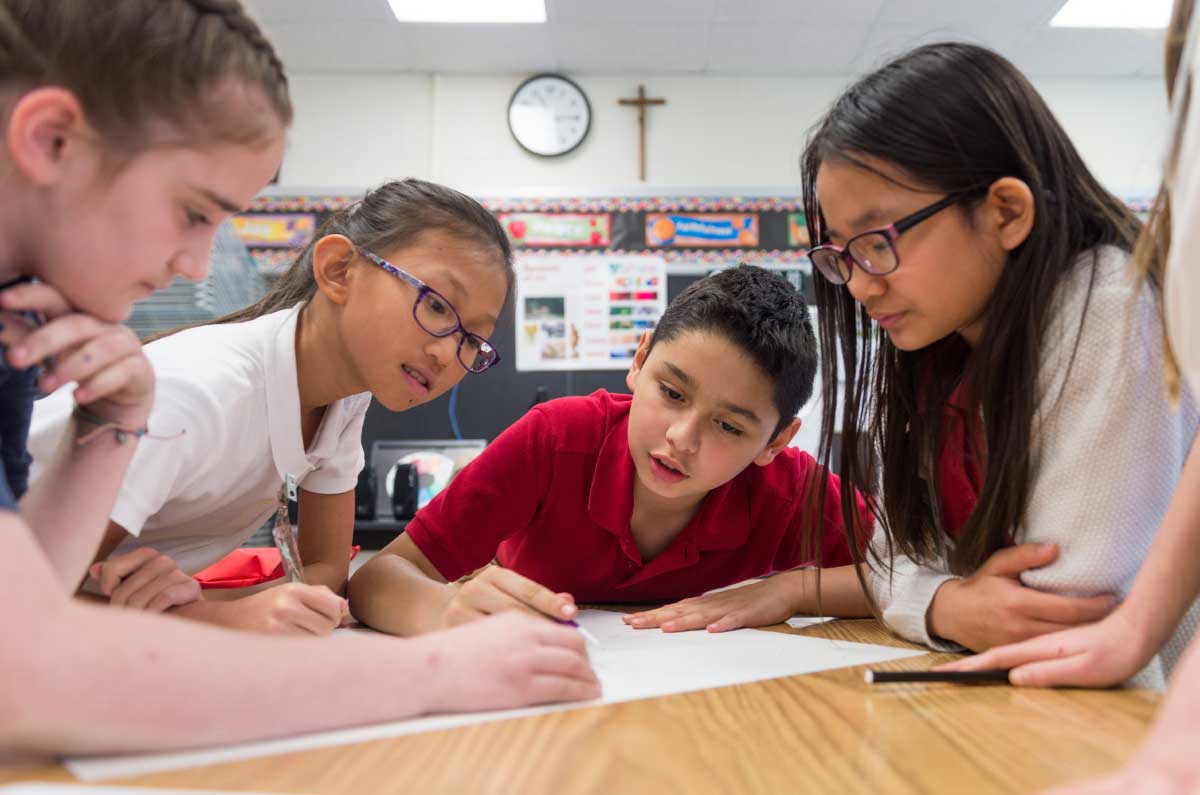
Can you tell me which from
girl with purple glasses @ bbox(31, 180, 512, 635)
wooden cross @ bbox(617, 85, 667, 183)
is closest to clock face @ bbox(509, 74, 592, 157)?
wooden cross @ bbox(617, 85, 667, 183)

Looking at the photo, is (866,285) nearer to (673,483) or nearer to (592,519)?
(673,483)

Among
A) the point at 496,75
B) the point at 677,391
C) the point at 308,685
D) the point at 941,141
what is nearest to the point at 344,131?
the point at 496,75

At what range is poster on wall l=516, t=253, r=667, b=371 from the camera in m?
3.34

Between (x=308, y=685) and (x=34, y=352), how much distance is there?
29cm

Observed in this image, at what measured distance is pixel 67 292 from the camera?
2.02 ft

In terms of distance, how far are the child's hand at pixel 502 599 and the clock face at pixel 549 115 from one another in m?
2.91

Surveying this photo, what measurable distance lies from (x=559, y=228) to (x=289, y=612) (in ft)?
9.17

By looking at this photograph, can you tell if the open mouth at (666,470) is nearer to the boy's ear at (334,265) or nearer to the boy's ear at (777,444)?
the boy's ear at (777,444)

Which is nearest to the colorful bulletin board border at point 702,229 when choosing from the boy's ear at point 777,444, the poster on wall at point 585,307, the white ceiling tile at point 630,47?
the poster on wall at point 585,307

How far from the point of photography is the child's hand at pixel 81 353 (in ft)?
1.94

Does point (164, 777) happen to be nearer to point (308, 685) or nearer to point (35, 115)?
point (308, 685)

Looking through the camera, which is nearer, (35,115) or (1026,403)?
(35,115)

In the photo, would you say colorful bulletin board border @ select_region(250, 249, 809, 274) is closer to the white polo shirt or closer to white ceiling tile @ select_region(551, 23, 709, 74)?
white ceiling tile @ select_region(551, 23, 709, 74)

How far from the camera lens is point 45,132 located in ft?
1.80
